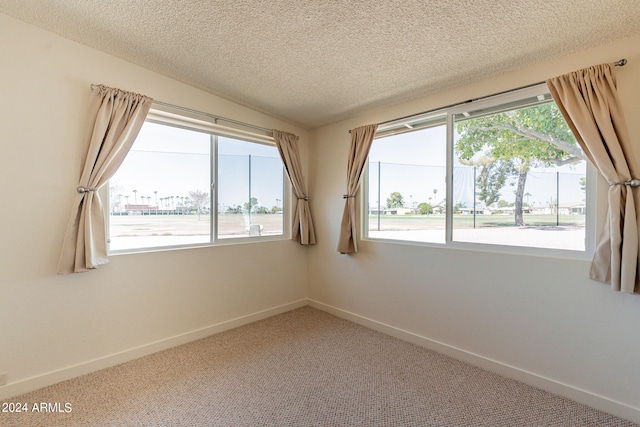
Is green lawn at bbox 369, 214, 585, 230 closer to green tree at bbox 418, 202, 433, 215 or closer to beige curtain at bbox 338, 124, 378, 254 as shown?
green tree at bbox 418, 202, 433, 215

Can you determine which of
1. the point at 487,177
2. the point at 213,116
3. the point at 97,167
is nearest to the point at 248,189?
the point at 213,116

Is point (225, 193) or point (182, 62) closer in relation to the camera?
point (182, 62)

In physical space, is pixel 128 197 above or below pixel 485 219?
above

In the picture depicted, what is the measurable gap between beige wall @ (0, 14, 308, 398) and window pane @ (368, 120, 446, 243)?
2.08 m

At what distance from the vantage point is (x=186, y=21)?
179 cm

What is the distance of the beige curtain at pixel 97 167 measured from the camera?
202 cm

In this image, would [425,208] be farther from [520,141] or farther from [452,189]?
[520,141]

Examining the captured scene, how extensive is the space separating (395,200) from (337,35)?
1731 mm

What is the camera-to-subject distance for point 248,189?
10.7 ft

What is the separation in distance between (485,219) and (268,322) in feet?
8.18

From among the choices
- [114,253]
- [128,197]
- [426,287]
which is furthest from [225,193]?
[426,287]

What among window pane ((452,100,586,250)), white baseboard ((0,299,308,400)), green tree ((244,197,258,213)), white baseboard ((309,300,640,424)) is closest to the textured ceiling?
window pane ((452,100,586,250))

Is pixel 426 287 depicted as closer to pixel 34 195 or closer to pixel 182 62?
pixel 182 62

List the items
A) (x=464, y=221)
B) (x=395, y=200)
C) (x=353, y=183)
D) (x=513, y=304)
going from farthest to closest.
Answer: (x=353, y=183)
(x=395, y=200)
(x=464, y=221)
(x=513, y=304)
